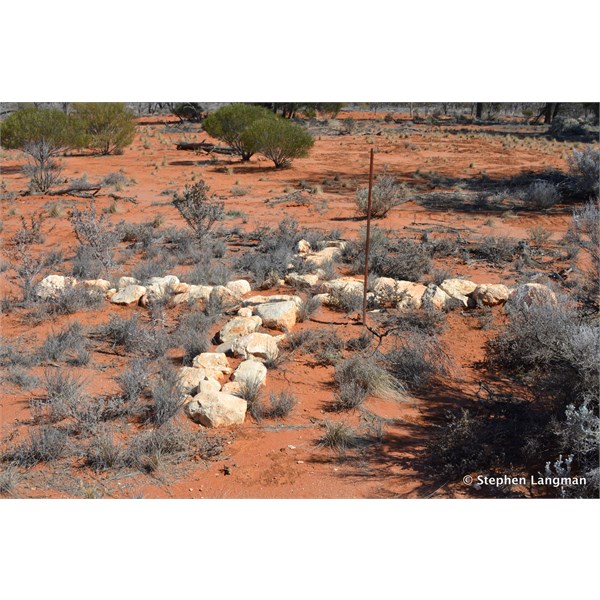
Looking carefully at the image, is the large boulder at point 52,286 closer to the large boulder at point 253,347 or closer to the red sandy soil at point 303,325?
the red sandy soil at point 303,325

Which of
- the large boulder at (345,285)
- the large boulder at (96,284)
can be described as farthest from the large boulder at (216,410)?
the large boulder at (96,284)

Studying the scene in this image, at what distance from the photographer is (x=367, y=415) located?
181 inches

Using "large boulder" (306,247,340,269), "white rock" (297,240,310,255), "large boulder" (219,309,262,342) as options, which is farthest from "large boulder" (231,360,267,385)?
"white rock" (297,240,310,255)

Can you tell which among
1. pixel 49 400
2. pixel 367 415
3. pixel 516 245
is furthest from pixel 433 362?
pixel 516 245

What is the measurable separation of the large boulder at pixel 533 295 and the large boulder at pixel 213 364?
9.79 feet

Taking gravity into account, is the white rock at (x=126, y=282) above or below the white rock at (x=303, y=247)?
below

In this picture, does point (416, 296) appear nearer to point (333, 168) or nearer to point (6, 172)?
point (333, 168)

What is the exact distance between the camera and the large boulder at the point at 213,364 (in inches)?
200

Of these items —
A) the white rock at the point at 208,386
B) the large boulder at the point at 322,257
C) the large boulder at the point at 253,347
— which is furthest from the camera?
the large boulder at the point at 322,257

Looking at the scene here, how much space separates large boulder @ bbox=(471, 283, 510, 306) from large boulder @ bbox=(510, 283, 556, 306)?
10.4 inches

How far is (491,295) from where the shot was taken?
668cm

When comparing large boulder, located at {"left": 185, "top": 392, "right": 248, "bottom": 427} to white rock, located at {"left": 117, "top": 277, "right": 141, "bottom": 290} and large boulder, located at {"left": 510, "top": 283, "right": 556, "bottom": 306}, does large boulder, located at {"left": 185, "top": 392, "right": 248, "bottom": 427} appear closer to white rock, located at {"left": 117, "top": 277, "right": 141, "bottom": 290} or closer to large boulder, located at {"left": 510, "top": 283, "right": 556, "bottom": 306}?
large boulder, located at {"left": 510, "top": 283, "right": 556, "bottom": 306}

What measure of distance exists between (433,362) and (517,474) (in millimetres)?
1689

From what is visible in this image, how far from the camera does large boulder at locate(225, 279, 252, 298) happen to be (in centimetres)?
725
